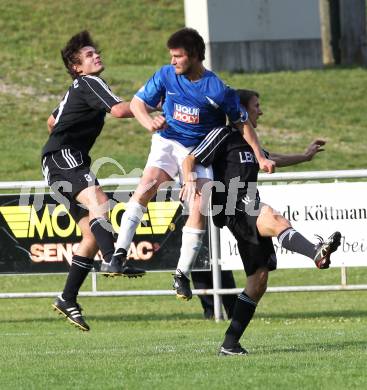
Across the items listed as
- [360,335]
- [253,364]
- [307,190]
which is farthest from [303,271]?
[253,364]

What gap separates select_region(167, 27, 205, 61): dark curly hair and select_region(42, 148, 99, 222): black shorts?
1.36 m

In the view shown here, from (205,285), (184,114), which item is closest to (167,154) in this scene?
(184,114)

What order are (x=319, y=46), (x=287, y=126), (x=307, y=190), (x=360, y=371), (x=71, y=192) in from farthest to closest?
(x=319, y=46), (x=287, y=126), (x=307, y=190), (x=71, y=192), (x=360, y=371)

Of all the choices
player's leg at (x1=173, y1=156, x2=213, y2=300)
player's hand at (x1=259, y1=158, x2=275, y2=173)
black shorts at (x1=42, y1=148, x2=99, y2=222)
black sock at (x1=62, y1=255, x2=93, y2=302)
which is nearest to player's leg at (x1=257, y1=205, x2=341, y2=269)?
player's hand at (x1=259, y1=158, x2=275, y2=173)

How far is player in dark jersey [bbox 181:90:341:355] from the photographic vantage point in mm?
9586

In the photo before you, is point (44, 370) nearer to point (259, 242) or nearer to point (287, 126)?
point (259, 242)

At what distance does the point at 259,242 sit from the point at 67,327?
6022mm

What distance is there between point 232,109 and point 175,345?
92.7 inches

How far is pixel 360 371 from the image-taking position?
27.8ft

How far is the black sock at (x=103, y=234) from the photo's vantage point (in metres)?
10.5

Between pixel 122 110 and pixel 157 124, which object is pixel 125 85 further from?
pixel 157 124

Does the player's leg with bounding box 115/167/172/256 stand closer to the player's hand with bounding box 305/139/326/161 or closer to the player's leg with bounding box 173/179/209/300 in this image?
the player's leg with bounding box 173/179/209/300

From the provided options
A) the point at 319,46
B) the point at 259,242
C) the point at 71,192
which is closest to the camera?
the point at 259,242

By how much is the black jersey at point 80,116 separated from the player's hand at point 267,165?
4.97ft
